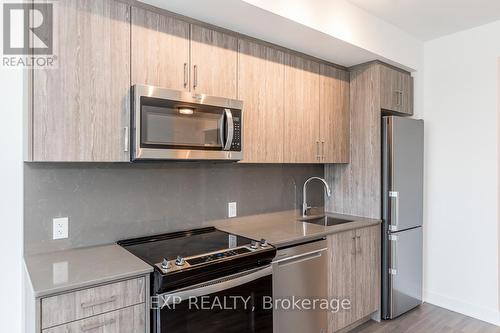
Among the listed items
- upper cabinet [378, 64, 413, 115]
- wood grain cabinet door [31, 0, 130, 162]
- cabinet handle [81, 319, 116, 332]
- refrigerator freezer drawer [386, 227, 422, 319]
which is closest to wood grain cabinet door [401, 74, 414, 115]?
upper cabinet [378, 64, 413, 115]

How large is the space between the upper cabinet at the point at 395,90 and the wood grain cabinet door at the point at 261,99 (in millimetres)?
1075

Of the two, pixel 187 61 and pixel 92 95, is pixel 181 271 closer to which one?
pixel 92 95

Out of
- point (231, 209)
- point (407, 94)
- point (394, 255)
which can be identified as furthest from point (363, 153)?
point (231, 209)

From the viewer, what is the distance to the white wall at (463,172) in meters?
2.92

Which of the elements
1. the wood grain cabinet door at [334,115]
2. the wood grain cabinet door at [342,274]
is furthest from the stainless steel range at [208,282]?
the wood grain cabinet door at [334,115]

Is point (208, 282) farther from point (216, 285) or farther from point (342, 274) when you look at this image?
point (342, 274)

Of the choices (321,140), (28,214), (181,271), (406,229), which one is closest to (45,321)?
(181,271)

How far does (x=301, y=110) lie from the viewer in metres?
2.71

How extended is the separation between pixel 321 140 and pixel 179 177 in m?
1.32

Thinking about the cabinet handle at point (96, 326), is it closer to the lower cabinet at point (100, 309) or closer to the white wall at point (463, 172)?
the lower cabinet at point (100, 309)

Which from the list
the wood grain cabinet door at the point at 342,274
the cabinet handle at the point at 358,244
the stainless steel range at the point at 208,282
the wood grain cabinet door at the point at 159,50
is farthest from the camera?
the cabinet handle at the point at 358,244

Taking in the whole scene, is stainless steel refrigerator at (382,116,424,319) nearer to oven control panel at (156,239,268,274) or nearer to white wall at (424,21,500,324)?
white wall at (424,21,500,324)

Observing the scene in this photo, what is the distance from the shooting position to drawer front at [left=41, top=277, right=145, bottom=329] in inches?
52.2

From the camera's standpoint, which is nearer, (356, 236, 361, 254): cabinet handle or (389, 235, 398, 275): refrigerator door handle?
(356, 236, 361, 254): cabinet handle
